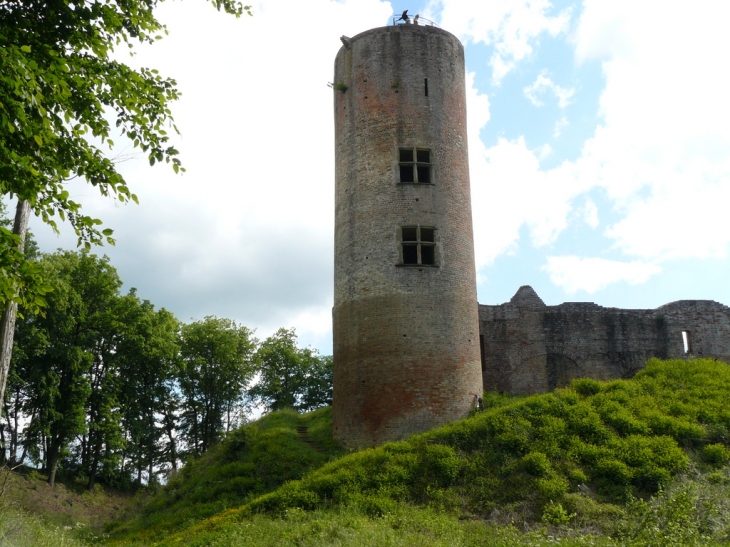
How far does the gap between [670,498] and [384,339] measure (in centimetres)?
894

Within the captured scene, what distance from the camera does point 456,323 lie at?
20.1 m

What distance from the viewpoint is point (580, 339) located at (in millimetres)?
24672

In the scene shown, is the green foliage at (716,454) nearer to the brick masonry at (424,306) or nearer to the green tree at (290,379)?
the brick masonry at (424,306)

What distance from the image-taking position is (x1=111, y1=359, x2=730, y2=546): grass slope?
12438 millimetres

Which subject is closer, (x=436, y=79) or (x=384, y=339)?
(x=384, y=339)

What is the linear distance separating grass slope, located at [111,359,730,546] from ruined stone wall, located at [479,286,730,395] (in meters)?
5.97

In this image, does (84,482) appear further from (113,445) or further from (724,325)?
(724,325)

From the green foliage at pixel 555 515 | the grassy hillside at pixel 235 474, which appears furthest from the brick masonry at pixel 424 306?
the green foliage at pixel 555 515

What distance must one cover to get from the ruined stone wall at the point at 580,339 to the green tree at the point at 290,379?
18.5 m

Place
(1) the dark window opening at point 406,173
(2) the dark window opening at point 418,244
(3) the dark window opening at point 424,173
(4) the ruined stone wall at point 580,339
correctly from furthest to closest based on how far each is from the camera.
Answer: (4) the ruined stone wall at point 580,339, (1) the dark window opening at point 406,173, (3) the dark window opening at point 424,173, (2) the dark window opening at point 418,244

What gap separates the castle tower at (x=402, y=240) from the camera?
1938 cm

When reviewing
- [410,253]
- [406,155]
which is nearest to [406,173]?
[406,155]

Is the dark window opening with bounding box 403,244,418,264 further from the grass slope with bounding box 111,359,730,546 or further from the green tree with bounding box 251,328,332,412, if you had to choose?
the green tree with bounding box 251,328,332,412

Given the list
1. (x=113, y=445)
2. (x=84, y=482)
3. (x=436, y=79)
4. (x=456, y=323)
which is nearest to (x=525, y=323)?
(x=456, y=323)
